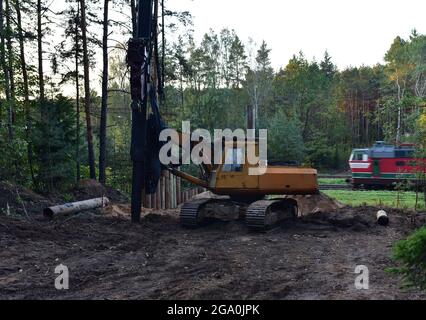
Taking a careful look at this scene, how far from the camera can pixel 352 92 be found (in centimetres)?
5978

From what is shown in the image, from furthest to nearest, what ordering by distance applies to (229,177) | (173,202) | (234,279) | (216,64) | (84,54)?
(216,64), (84,54), (173,202), (229,177), (234,279)

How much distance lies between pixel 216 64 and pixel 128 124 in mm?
21136

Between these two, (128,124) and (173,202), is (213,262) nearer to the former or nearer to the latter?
(173,202)

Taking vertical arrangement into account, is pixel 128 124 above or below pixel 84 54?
below

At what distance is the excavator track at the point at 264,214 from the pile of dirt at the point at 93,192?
703 centimetres

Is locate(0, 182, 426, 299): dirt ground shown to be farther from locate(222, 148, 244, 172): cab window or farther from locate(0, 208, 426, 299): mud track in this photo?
locate(222, 148, 244, 172): cab window

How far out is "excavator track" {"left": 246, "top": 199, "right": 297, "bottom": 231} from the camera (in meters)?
11.2

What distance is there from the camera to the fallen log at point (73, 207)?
12.5m

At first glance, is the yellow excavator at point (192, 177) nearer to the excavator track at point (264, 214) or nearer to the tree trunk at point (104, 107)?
the excavator track at point (264, 214)

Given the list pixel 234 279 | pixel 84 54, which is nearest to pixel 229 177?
pixel 234 279
